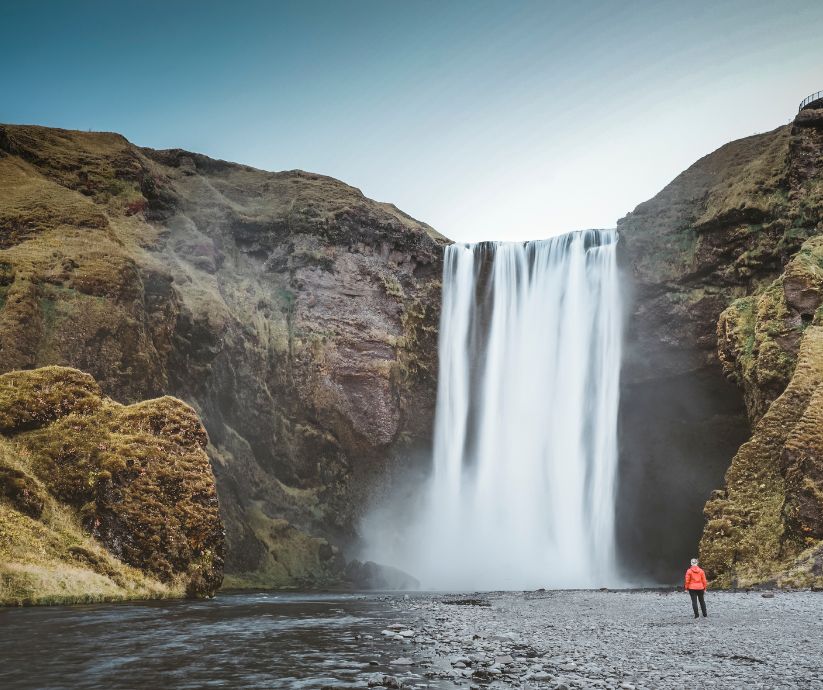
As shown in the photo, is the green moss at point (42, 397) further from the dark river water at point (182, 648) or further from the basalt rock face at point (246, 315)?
the basalt rock face at point (246, 315)

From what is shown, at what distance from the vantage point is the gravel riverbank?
→ 336 inches

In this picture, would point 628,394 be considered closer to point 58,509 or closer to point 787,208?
point 787,208

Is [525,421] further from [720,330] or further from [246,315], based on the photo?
[246,315]

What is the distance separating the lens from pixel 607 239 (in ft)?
152

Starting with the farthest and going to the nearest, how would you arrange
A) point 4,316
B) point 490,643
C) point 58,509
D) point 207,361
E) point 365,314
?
point 365,314 < point 207,361 < point 4,316 < point 58,509 < point 490,643

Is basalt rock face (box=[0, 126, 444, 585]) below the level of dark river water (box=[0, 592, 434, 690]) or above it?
above

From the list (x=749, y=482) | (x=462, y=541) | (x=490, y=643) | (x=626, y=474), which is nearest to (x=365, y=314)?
(x=462, y=541)

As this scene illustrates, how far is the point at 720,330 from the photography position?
117ft

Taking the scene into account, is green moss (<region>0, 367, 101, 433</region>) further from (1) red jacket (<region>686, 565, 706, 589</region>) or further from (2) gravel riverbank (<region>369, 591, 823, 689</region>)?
(1) red jacket (<region>686, 565, 706, 589</region>)

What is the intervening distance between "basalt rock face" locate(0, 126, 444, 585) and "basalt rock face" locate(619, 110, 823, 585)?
1633cm

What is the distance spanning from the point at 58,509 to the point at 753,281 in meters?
38.2

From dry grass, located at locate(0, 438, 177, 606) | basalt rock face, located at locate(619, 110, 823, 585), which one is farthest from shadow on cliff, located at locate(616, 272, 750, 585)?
dry grass, located at locate(0, 438, 177, 606)

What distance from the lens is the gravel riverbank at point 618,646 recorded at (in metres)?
8.55

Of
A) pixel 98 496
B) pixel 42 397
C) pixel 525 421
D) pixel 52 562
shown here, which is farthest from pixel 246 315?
pixel 52 562
